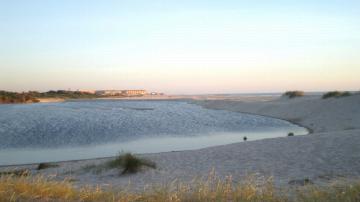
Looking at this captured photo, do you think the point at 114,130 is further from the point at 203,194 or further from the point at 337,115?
the point at 203,194

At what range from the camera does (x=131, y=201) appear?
276 inches

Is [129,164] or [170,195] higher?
[170,195]

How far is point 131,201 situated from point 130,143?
54.2ft

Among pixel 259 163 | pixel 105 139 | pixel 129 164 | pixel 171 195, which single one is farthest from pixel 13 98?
pixel 171 195

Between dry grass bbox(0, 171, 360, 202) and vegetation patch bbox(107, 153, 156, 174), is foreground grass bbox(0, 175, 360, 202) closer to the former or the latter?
dry grass bbox(0, 171, 360, 202)

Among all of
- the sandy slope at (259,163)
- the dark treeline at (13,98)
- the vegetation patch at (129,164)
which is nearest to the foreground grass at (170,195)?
the sandy slope at (259,163)

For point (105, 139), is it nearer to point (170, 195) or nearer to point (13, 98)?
point (170, 195)

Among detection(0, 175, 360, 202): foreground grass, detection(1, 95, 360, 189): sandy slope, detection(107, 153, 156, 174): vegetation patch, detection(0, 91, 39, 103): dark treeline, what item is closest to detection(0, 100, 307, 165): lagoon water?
detection(1, 95, 360, 189): sandy slope

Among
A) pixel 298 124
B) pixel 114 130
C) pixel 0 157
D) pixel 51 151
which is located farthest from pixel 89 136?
pixel 298 124

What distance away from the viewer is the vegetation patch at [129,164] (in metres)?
14.0

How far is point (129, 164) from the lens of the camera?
551 inches

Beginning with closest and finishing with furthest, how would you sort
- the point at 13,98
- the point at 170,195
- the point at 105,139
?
1. the point at 170,195
2. the point at 105,139
3. the point at 13,98

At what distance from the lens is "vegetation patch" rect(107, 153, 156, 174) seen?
14.0 metres

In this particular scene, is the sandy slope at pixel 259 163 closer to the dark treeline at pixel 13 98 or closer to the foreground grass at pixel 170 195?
the foreground grass at pixel 170 195
